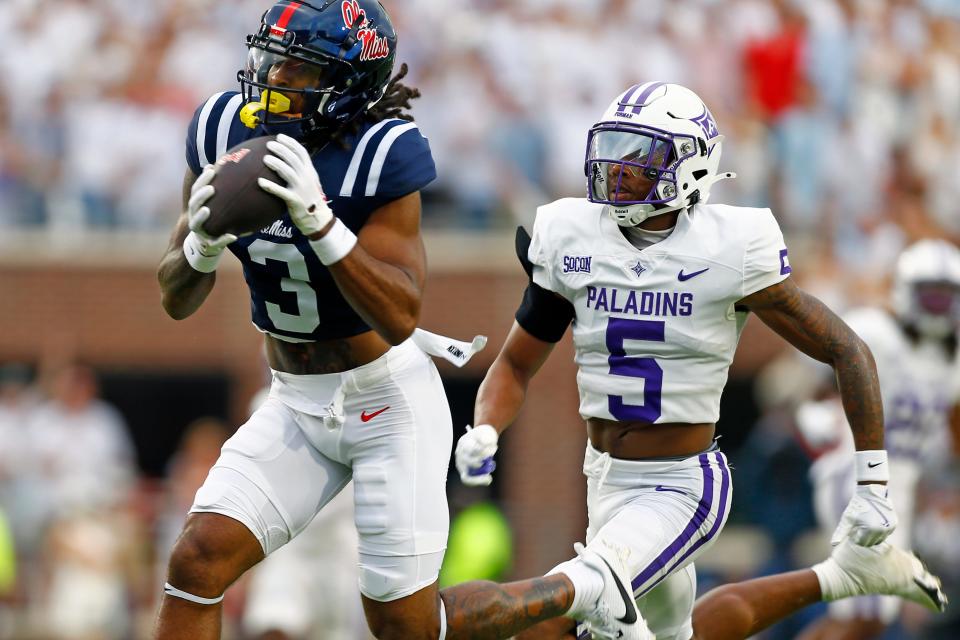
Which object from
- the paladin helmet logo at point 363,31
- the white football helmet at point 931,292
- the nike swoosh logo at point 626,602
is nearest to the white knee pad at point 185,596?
the nike swoosh logo at point 626,602

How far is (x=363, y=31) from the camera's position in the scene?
16.8ft

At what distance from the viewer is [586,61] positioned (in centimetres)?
1254

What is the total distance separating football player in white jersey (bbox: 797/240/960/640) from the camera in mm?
7836

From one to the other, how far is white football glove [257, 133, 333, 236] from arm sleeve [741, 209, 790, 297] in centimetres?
139

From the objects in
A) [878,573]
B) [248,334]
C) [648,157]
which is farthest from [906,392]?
[248,334]

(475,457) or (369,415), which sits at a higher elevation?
(369,415)

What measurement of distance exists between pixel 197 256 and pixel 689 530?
1773 mm

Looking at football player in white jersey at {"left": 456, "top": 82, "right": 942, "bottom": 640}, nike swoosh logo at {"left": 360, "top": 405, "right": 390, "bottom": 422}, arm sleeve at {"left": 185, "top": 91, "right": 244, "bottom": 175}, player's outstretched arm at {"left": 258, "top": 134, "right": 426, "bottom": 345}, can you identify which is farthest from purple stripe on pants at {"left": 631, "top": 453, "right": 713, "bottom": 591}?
arm sleeve at {"left": 185, "top": 91, "right": 244, "bottom": 175}

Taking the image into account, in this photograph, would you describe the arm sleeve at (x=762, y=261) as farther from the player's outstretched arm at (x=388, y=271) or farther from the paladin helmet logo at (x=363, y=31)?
the paladin helmet logo at (x=363, y=31)

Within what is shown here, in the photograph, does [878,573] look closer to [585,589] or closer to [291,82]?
[585,589]

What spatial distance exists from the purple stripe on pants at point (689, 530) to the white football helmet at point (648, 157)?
2.76ft

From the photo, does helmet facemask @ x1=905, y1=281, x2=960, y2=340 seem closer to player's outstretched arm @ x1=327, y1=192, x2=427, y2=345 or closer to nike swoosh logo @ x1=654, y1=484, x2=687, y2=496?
nike swoosh logo @ x1=654, y1=484, x2=687, y2=496

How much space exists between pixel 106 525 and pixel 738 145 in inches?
204

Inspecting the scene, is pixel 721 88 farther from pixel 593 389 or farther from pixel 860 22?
pixel 593 389
